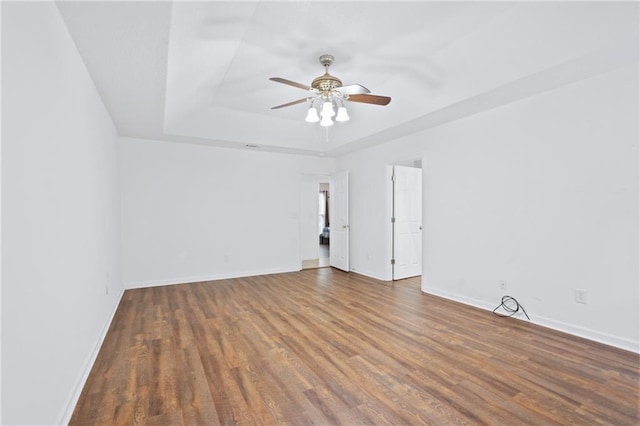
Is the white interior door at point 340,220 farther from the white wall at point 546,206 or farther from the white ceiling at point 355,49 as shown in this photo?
the white ceiling at point 355,49

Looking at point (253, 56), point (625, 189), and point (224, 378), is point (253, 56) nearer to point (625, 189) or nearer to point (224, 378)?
point (224, 378)

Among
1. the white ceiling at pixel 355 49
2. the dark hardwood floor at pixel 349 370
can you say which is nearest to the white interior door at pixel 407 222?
the white ceiling at pixel 355 49

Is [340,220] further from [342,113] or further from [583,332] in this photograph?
[583,332]

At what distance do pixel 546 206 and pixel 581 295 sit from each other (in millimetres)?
931

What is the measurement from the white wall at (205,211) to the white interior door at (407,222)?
6.89 ft

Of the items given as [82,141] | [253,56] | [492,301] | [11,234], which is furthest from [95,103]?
[492,301]

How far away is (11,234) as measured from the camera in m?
1.25

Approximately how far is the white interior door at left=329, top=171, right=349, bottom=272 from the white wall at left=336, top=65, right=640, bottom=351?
1.96 meters

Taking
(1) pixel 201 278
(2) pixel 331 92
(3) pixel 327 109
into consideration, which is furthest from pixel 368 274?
(2) pixel 331 92

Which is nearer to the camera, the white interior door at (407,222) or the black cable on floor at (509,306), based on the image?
the black cable on floor at (509,306)

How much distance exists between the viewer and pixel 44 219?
1.60 meters

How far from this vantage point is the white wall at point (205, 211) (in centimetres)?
513

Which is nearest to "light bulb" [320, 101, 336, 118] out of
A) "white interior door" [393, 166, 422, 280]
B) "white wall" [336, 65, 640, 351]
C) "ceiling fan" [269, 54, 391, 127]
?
"ceiling fan" [269, 54, 391, 127]

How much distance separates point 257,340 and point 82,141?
2.30m
